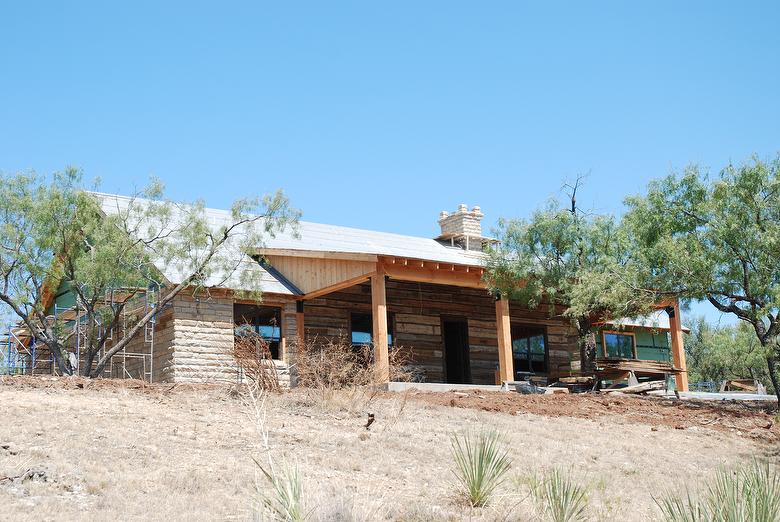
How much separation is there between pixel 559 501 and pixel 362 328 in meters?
15.0

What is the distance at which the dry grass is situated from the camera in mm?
8781

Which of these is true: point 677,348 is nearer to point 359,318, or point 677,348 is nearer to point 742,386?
point 359,318

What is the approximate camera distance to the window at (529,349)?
2681 centimetres

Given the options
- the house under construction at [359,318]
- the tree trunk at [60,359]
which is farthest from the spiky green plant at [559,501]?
the tree trunk at [60,359]

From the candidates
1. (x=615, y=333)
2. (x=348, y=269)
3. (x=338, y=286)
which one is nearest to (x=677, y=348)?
(x=615, y=333)

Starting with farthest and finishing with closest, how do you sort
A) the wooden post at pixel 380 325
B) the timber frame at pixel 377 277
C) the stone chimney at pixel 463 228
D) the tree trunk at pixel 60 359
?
the stone chimney at pixel 463 228, the timber frame at pixel 377 277, the tree trunk at pixel 60 359, the wooden post at pixel 380 325

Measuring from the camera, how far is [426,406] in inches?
627

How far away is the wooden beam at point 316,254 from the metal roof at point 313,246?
0.16 meters

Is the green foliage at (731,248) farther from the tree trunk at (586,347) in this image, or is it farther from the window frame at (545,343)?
the window frame at (545,343)

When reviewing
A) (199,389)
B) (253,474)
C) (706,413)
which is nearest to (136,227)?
(199,389)

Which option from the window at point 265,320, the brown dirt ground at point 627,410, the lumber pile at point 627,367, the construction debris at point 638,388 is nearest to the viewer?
the brown dirt ground at point 627,410

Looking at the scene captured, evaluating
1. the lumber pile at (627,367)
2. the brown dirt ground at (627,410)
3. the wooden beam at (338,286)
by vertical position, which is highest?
the wooden beam at (338,286)

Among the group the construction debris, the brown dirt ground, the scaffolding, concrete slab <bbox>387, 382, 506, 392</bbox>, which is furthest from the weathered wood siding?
the brown dirt ground

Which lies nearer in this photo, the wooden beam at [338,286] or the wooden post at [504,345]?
the wooden beam at [338,286]
